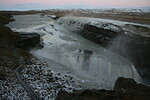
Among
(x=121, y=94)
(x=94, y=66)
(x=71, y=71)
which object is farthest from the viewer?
(x=94, y=66)

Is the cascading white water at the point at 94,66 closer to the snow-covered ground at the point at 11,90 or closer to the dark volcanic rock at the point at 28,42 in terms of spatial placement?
the dark volcanic rock at the point at 28,42

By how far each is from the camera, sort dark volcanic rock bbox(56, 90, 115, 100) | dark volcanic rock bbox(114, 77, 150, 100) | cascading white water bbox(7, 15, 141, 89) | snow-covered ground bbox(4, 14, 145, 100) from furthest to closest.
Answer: cascading white water bbox(7, 15, 141, 89), snow-covered ground bbox(4, 14, 145, 100), dark volcanic rock bbox(56, 90, 115, 100), dark volcanic rock bbox(114, 77, 150, 100)

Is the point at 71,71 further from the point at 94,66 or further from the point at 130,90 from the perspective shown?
the point at 130,90

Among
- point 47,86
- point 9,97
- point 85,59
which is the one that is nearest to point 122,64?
point 85,59

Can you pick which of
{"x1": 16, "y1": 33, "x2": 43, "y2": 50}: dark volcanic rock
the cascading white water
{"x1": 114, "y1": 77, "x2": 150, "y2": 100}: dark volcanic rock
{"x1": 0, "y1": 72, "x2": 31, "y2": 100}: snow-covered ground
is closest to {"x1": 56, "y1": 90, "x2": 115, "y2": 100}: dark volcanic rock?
{"x1": 114, "y1": 77, "x2": 150, "y2": 100}: dark volcanic rock

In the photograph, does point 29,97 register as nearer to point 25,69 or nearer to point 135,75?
point 25,69

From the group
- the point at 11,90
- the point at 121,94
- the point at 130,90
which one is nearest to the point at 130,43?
the point at 130,90

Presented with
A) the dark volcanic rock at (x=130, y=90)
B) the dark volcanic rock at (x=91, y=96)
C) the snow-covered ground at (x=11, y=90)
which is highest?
the dark volcanic rock at (x=130, y=90)

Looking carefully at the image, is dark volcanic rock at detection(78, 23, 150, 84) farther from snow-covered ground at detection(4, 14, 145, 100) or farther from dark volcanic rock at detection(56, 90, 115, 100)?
dark volcanic rock at detection(56, 90, 115, 100)

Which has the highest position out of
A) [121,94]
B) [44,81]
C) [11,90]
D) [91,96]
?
[121,94]

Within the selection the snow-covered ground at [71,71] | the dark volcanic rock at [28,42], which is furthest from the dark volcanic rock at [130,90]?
the dark volcanic rock at [28,42]

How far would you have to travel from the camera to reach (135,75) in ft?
43.8

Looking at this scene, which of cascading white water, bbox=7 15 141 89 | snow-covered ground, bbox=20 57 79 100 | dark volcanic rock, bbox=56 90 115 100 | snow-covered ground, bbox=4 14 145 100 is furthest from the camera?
cascading white water, bbox=7 15 141 89

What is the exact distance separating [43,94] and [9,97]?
203cm
